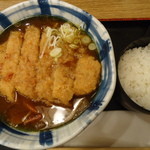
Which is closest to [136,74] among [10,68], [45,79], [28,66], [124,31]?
[124,31]

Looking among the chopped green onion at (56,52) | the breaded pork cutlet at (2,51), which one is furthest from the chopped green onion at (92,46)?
the breaded pork cutlet at (2,51)

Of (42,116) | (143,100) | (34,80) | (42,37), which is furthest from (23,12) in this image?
(143,100)

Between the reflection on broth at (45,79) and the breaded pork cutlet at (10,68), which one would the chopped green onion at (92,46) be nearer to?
the reflection on broth at (45,79)

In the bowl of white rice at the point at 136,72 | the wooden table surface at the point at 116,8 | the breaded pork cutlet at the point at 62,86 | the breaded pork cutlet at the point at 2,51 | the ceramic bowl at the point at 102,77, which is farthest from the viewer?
the wooden table surface at the point at 116,8

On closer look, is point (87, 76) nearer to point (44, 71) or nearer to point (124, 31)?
point (44, 71)

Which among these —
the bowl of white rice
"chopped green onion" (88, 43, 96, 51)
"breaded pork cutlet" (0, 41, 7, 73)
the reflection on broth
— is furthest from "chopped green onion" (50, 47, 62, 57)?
the bowl of white rice

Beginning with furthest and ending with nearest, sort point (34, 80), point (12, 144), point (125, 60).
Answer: point (125, 60) → point (34, 80) → point (12, 144)

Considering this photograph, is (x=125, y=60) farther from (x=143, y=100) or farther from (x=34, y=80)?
(x=34, y=80)

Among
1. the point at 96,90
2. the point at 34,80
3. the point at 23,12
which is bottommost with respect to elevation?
the point at 96,90
